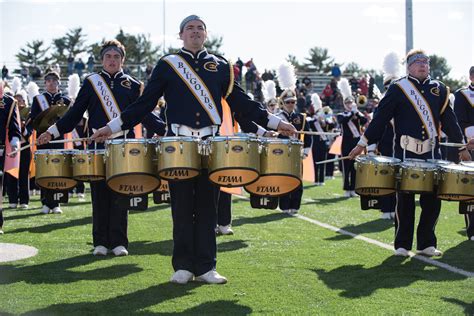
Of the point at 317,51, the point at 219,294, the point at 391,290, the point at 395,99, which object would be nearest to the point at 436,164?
the point at 395,99

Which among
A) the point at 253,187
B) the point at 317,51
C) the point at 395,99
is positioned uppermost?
the point at 317,51

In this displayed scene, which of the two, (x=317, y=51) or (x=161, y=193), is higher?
(x=317, y=51)

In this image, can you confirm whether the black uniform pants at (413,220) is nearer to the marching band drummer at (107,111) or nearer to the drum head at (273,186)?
the drum head at (273,186)

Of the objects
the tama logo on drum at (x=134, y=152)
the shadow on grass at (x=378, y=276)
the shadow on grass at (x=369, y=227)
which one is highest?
the tama logo on drum at (x=134, y=152)

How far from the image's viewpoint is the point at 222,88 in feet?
23.3

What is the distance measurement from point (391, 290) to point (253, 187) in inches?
53.9

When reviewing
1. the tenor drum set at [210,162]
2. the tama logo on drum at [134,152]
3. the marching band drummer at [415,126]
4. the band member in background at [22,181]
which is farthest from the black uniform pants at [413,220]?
the band member in background at [22,181]

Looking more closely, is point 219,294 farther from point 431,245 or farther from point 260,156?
point 431,245

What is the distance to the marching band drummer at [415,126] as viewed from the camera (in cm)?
829

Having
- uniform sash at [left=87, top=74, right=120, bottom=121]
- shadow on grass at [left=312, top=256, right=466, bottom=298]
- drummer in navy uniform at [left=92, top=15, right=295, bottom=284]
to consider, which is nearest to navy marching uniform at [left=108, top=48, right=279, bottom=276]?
drummer in navy uniform at [left=92, top=15, right=295, bottom=284]

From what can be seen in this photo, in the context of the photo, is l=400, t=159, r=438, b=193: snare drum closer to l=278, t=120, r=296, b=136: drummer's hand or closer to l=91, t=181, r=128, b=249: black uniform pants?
l=278, t=120, r=296, b=136: drummer's hand

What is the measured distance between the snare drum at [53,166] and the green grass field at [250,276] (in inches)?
30.6

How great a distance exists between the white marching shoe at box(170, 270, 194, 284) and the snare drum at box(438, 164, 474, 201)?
2371 mm

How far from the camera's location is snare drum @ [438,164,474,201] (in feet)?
24.0
